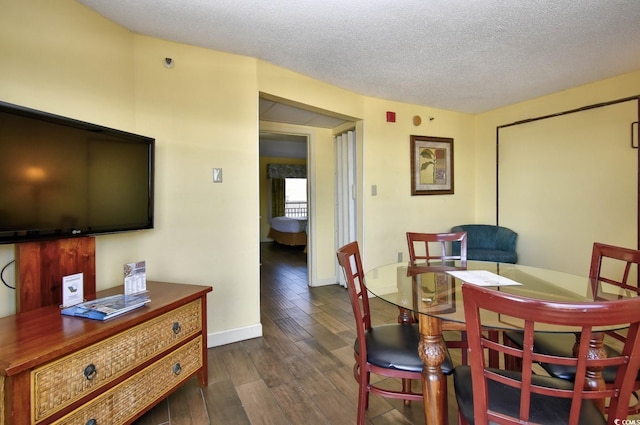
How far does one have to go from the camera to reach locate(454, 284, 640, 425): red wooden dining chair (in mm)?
735

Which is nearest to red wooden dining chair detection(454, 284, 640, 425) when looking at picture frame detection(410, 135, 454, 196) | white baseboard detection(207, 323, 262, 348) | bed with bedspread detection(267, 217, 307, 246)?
white baseboard detection(207, 323, 262, 348)

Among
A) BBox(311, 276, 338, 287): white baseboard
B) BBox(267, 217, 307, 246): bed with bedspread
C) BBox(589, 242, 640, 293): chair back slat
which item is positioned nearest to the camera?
BBox(589, 242, 640, 293): chair back slat

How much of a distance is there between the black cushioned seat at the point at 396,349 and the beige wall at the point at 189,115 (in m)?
1.36

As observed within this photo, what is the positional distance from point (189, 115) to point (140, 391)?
1.82 metres

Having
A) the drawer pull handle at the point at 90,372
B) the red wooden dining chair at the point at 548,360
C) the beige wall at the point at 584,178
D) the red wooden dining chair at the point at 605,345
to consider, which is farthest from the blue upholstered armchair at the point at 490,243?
the drawer pull handle at the point at 90,372

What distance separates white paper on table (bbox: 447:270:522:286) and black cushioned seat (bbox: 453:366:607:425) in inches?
24.5

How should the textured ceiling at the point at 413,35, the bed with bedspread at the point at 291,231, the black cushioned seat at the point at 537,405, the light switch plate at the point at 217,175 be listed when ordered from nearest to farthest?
the black cushioned seat at the point at 537,405
the textured ceiling at the point at 413,35
the light switch plate at the point at 217,175
the bed with bedspread at the point at 291,231

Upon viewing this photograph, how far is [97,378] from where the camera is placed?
4.20 feet

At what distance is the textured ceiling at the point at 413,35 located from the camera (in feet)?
6.12

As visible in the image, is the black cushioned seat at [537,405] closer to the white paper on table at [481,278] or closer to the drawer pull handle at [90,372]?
the white paper on table at [481,278]

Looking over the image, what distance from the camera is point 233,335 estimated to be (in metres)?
2.51

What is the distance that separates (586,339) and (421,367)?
0.69 m

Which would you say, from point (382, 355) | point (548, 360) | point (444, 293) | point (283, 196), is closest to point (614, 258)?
point (444, 293)

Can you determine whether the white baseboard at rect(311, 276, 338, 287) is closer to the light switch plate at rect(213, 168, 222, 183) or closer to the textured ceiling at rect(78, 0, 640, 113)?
the light switch plate at rect(213, 168, 222, 183)
